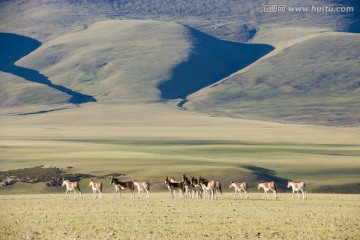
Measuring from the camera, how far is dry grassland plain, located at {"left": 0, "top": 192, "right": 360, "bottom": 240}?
25406 mm

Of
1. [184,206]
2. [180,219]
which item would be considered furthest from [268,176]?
[180,219]

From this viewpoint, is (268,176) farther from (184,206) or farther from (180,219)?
(180,219)

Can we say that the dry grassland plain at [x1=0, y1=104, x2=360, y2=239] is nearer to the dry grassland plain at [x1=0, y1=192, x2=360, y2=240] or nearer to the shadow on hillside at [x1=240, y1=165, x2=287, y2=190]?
the dry grassland plain at [x1=0, y1=192, x2=360, y2=240]

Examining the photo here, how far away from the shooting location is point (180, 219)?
29.8m

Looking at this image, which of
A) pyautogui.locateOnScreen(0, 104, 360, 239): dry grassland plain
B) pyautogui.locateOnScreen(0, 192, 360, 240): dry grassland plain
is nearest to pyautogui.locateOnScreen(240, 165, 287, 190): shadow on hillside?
pyautogui.locateOnScreen(0, 104, 360, 239): dry grassland plain

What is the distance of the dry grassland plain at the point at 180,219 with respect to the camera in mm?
25406

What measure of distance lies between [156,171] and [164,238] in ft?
127

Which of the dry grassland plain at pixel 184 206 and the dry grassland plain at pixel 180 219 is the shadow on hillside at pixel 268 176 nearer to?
the dry grassland plain at pixel 184 206

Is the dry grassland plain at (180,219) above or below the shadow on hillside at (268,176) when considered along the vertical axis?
below

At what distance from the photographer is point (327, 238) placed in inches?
964

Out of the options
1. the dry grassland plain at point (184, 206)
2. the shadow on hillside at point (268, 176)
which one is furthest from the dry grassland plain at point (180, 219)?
the shadow on hillside at point (268, 176)

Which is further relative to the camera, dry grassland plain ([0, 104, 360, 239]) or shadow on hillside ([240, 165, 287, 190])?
shadow on hillside ([240, 165, 287, 190])

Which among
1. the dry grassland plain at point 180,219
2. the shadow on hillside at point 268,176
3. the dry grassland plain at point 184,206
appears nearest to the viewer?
the dry grassland plain at point 180,219

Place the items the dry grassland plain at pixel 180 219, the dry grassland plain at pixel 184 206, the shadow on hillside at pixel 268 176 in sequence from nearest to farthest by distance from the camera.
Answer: the dry grassland plain at pixel 180 219 → the dry grassland plain at pixel 184 206 → the shadow on hillside at pixel 268 176
